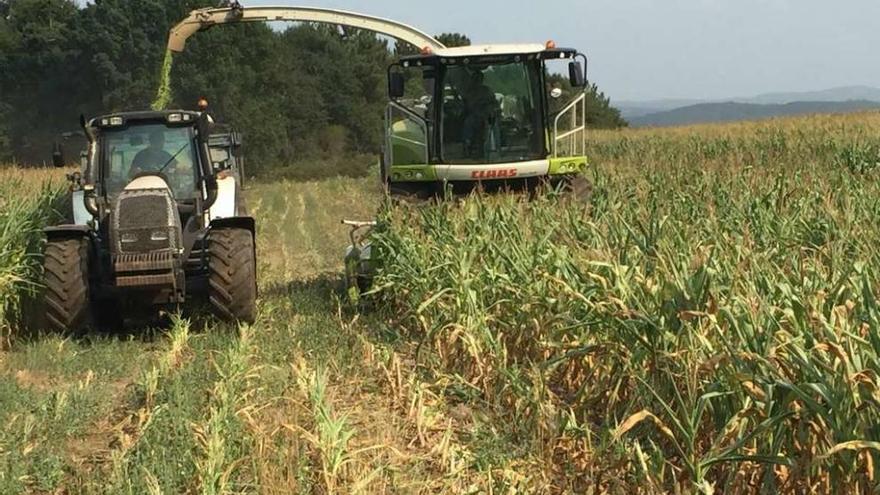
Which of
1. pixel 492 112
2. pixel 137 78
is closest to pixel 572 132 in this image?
pixel 492 112

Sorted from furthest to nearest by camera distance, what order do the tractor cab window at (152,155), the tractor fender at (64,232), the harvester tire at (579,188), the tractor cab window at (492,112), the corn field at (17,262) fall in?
1. the tractor cab window at (492,112)
2. the harvester tire at (579,188)
3. the tractor cab window at (152,155)
4. the corn field at (17,262)
5. the tractor fender at (64,232)

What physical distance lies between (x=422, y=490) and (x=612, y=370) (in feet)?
3.27

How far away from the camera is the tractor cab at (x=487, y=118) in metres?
7.91

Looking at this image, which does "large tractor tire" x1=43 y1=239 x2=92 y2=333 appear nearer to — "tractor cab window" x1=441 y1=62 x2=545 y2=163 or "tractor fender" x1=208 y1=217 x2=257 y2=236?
"tractor fender" x1=208 y1=217 x2=257 y2=236

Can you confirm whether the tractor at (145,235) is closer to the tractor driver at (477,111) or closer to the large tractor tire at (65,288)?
the large tractor tire at (65,288)

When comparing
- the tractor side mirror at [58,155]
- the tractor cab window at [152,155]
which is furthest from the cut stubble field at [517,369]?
the tractor cab window at [152,155]

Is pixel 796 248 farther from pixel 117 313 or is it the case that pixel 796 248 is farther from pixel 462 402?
pixel 117 313

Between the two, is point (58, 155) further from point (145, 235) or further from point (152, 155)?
point (145, 235)

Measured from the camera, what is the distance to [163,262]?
6.14 meters

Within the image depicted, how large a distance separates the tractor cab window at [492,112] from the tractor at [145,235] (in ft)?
7.43

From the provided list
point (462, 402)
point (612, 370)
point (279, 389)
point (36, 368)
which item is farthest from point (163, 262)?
point (612, 370)

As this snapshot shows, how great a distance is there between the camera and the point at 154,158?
23.7 feet

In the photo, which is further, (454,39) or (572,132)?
(454,39)

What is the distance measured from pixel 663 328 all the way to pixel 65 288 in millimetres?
4541
